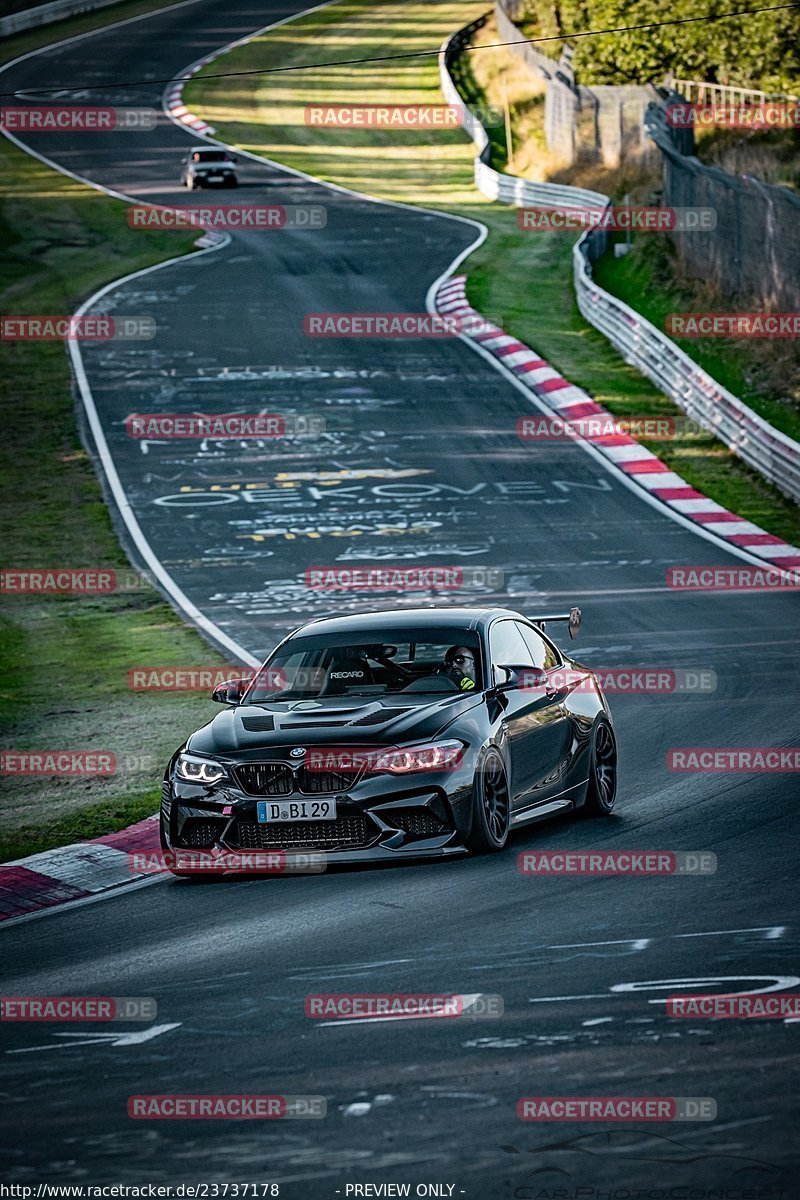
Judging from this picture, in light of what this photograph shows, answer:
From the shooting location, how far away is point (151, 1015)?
25.7ft

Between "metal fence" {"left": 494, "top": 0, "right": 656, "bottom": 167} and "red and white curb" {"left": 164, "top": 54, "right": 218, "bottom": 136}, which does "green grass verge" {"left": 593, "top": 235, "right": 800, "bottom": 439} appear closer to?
"metal fence" {"left": 494, "top": 0, "right": 656, "bottom": 167}

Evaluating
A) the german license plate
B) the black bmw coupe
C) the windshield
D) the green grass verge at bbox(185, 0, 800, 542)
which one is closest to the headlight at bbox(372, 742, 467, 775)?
the black bmw coupe

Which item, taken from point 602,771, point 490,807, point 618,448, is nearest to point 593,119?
point 618,448

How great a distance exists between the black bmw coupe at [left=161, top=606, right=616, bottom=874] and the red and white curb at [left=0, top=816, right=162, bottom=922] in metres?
0.61

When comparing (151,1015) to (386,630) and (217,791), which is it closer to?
(217,791)

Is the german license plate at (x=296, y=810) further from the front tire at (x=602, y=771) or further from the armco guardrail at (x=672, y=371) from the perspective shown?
the armco guardrail at (x=672, y=371)

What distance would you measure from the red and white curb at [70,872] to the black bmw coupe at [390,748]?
605 mm

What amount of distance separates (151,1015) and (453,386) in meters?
27.2

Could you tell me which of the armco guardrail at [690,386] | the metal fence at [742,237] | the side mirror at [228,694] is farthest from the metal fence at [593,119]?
the side mirror at [228,694]

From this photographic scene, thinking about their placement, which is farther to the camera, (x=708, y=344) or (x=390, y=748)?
(x=708, y=344)

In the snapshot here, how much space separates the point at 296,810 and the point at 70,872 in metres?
1.81

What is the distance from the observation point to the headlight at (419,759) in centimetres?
1056

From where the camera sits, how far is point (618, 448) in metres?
29.8

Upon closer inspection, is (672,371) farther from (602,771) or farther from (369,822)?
(369,822)
